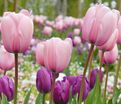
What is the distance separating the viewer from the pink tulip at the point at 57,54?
79.7 inches

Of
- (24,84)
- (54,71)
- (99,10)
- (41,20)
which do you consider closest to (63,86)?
(54,71)

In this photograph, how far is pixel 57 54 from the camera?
2.04 meters

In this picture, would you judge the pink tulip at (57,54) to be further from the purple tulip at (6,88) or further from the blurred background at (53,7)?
the blurred background at (53,7)

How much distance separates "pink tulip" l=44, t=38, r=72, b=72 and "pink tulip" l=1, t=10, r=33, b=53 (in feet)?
0.30

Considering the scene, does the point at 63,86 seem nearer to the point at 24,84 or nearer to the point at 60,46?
the point at 60,46

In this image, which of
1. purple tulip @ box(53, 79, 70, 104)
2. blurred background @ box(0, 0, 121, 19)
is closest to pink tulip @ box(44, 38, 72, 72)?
purple tulip @ box(53, 79, 70, 104)

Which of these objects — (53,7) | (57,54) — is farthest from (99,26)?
(53,7)

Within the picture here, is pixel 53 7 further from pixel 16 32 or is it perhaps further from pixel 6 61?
pixel 16 32

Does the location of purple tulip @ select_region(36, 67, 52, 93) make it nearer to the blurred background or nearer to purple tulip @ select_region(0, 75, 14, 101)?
purple tulip @ select_region(0, 75, 14, 101)

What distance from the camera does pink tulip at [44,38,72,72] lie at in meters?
2.02

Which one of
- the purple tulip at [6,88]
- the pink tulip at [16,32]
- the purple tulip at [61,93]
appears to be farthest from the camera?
the purple tulip at [6,88]

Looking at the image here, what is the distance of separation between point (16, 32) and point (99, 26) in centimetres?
34

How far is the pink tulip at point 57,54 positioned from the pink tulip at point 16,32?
9 centimetres

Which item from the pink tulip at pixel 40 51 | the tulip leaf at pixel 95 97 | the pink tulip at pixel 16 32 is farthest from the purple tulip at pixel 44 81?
the pink tulip at pixel 16 32
